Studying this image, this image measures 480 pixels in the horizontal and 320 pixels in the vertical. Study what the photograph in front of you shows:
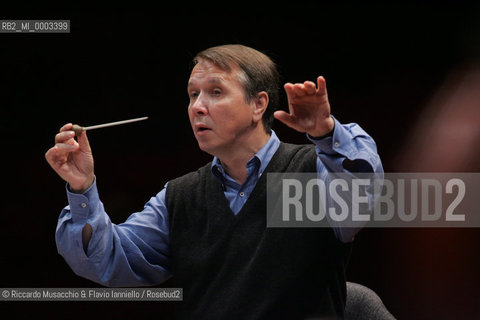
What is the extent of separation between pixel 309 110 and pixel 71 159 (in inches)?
19.7

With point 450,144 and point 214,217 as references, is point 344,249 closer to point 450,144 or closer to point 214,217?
point 214,217

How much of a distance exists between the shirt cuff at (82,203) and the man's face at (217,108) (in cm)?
25

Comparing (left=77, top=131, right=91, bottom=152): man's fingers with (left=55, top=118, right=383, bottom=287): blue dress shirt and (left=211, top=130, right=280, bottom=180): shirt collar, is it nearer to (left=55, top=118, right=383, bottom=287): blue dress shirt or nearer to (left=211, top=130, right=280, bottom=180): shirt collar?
(left=55, top=118, right=383, bottom=287): blue dress shirt

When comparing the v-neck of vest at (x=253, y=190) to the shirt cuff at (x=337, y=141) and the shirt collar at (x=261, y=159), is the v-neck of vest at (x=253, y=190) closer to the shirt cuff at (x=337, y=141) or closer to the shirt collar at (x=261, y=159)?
the shirt collar at (x=261, y=159)

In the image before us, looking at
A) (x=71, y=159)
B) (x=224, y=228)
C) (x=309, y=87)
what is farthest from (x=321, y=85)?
(x=71, y=159)

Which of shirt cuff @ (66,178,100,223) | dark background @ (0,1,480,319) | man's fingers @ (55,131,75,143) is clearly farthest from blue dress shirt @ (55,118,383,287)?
dark background @ (0,1,480,319)

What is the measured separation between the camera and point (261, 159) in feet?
4.25

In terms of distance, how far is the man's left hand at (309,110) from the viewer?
99 cm

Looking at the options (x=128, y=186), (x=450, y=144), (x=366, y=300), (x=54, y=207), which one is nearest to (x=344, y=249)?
(x=366, y=300)

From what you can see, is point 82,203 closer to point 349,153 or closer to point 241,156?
point 241,156

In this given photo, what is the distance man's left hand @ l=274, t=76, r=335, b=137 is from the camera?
994mm

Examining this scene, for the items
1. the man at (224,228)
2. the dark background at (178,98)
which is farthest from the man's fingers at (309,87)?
the dark background at (178,98)

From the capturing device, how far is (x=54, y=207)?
1665mm

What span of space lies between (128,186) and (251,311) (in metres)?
0.63
